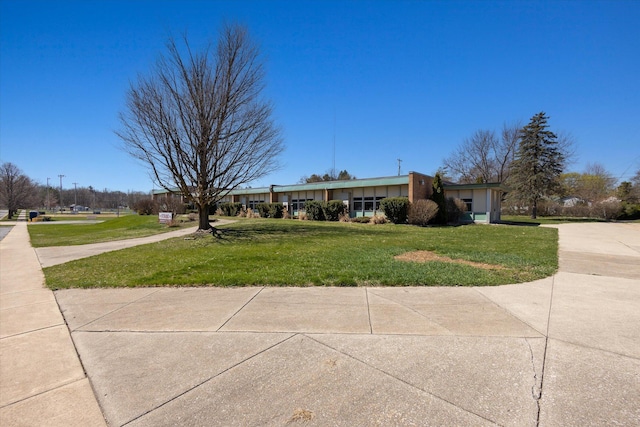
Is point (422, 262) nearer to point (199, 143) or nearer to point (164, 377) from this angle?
point (164, 377)

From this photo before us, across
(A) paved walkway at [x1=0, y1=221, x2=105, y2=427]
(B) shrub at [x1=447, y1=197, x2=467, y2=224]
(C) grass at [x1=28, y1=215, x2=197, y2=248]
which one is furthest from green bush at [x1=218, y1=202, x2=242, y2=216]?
(A) paved walkway at [x1=0, y1=221, x2=105, y2=427]

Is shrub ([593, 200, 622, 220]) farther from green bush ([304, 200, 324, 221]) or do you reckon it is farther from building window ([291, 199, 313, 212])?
building window ([291, 199, 313, 212])

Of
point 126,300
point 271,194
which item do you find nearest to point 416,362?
point 126,300

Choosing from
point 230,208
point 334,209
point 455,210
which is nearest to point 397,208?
point 455,210

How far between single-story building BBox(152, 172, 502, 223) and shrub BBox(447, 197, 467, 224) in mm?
805

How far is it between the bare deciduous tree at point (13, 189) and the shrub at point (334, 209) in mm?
54198

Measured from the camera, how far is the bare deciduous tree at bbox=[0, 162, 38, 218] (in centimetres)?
5028

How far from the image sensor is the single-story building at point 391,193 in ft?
79.4

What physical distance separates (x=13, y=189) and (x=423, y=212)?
210 ft

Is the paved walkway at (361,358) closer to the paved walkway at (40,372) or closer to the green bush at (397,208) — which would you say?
the paved walkway at (40,372)

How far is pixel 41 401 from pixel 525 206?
4622cm

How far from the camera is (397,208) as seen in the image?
23.0 meters

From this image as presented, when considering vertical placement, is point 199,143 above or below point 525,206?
above

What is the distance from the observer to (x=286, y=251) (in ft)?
32.8
